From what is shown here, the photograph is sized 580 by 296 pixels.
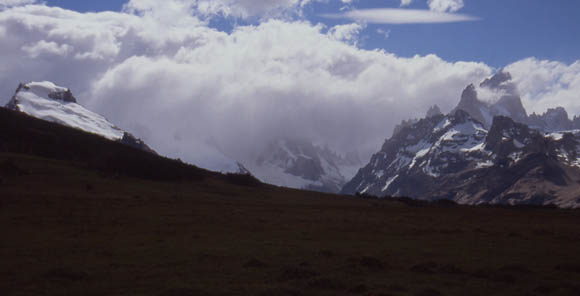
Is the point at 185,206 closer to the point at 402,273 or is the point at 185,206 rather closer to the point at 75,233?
the point at 75,233

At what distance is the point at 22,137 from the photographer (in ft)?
275

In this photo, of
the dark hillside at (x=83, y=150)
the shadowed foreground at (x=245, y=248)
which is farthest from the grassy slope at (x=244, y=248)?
the dark hillside at (x=83, y=150)

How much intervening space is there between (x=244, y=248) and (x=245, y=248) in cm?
6

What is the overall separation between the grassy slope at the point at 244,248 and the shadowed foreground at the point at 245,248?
0.08m

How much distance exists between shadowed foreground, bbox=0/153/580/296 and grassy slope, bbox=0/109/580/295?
0.08 meters

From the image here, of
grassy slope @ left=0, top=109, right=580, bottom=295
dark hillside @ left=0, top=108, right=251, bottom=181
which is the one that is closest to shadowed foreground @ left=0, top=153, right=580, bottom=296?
grassy slope @ left=0, top=109, right=580, bottom=295

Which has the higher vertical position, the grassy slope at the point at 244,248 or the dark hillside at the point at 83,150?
the dark hillside at the point at 83,150

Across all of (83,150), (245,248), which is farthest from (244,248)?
(83,150)

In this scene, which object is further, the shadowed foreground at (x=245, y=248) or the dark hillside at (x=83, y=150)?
the dark hillside at (x=83, y=150)

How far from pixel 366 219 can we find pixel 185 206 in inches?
710

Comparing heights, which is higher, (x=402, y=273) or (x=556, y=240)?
(x=556, y=240)

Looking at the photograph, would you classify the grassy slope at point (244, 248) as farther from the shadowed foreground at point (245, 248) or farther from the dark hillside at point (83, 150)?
the dark hillside at point (83, 150)

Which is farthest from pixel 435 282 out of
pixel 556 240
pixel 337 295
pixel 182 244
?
pixel 556 240

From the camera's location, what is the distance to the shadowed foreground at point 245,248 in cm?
2158
